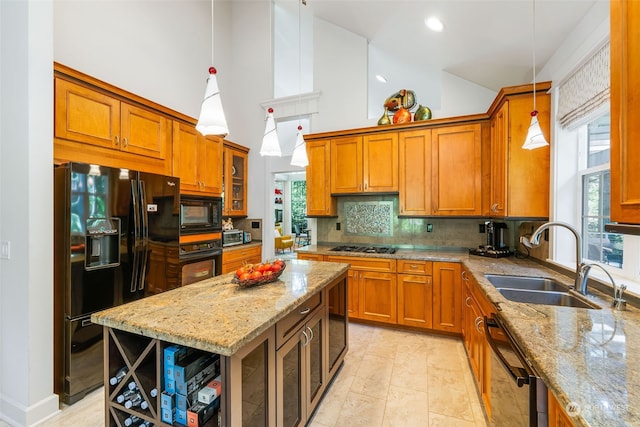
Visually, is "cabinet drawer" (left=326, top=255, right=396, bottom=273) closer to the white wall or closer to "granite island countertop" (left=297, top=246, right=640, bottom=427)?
"granite island countertop" (left=297, top=246, right=640, bottom=427)

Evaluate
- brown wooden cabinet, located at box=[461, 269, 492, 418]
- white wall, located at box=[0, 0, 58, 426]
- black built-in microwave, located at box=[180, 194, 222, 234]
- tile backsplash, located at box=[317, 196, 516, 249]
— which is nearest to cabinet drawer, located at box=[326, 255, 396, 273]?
tile backsplash, located at box=[317, 196, 516, 249]

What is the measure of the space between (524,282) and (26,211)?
138 inches

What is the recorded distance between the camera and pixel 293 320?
144 cm

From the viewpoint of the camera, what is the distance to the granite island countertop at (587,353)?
0.69m

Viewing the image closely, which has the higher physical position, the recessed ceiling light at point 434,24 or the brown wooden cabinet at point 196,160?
the recessed ceiling light at point 434,24

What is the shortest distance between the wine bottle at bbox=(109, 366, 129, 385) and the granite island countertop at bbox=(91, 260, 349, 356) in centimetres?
25

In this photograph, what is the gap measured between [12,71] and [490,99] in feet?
14.4

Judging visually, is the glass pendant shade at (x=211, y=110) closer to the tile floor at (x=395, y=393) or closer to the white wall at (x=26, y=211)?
the white wall at (x=26, y=211)

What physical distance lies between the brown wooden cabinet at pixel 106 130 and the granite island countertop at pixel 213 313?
5.33 ft

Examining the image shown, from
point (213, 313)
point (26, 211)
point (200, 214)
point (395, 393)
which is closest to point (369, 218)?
point (395, 393)

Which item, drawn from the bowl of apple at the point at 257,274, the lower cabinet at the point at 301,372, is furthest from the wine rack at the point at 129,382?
the bowl of apple at the point at 257,274

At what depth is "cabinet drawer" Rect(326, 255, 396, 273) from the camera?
119 inches

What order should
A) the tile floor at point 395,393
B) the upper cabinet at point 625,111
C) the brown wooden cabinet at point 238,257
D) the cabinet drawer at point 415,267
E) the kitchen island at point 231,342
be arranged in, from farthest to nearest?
the brown wooden cabinet at point 238,257 → the cabinet drawer at point 415,267 → the tile floor at point 395,393 → the kitchen island at point 231,342 → the upper cabinet at point 625,111

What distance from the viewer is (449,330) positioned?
2832 mm
